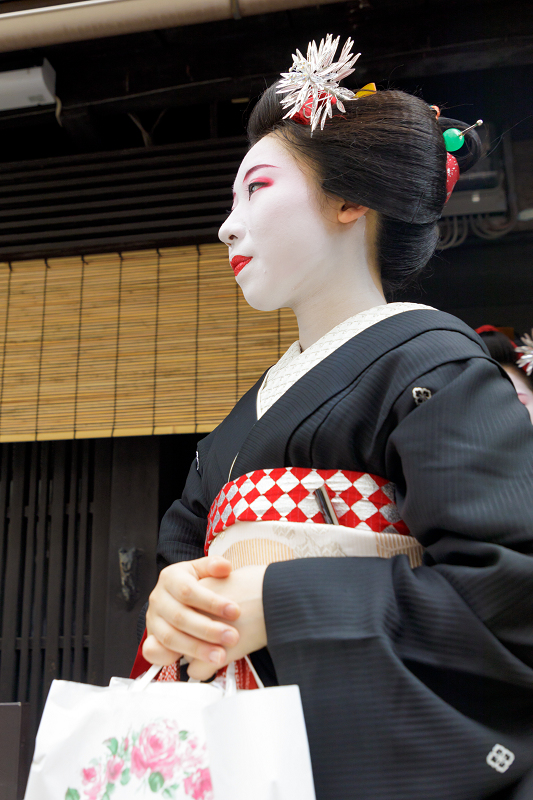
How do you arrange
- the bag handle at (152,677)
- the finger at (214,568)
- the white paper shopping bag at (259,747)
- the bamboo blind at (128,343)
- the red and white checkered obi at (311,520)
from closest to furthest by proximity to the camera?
1. the white paper shopping bag at (259,747)
2. the bag handle at (152,677)
3. the finger at (214,568)
4. the red and white checkered obi at (311,520)
5. the bamboo blind at (128,343)

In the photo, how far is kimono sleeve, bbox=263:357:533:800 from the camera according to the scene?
0.82 m

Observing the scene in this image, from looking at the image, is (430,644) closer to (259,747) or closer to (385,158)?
(259,747)

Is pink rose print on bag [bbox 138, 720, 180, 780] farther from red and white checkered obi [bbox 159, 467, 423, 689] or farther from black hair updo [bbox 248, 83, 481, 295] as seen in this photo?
black hair updo [bbox 248, 83, 481, 295]

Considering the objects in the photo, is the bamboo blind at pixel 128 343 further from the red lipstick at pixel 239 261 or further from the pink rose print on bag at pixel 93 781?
the pink rose print on bag at pixel 93 781

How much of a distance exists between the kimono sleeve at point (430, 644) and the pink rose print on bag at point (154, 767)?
0.16m

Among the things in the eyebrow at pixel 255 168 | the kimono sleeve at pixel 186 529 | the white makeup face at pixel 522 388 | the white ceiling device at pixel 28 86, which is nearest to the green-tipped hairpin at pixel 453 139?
the eyebrow at pixel 255 168

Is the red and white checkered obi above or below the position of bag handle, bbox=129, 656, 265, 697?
above

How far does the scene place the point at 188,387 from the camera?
9.28 ft

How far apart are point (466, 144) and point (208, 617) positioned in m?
1.20

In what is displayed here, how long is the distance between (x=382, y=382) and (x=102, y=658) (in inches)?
99.5

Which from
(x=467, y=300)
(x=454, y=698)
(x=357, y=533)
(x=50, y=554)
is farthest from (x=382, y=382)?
(x=50, y=554)

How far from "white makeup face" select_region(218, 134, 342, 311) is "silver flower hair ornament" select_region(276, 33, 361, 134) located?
0.10 m

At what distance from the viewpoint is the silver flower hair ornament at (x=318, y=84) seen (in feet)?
4.26

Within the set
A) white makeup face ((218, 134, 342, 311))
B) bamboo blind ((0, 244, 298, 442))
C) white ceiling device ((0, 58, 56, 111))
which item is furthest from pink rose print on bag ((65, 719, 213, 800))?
white ceiling device ((0, 58, 56, 111))
